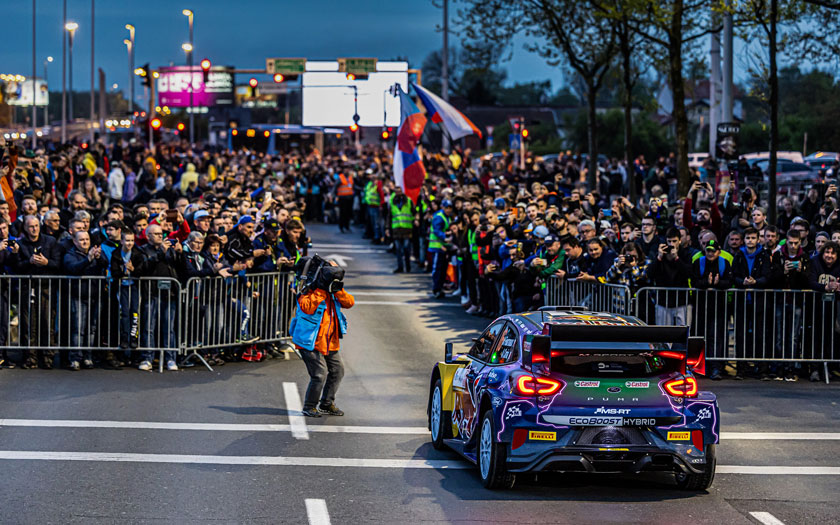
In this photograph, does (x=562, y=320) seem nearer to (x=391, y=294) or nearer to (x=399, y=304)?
(x=399, y=304)

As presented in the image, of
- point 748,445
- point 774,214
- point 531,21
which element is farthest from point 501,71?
point 748,445

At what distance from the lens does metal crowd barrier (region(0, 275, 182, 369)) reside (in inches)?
670

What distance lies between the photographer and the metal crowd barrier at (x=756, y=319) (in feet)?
55.5

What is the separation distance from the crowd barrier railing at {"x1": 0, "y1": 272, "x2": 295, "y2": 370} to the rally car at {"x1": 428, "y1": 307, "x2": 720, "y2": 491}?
7.43 m

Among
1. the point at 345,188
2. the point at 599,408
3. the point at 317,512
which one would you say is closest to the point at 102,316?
the point at 317,512

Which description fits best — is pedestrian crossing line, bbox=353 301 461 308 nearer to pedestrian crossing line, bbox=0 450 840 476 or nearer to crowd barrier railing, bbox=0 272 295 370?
crowd barrier railing, bbox=0 272 295 370

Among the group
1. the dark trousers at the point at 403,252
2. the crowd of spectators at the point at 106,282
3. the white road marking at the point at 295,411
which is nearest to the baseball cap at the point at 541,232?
the crowd of spectators at the point at 106,282

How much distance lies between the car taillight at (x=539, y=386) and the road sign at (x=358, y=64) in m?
52.2

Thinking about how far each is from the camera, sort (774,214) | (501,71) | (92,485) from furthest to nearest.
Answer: (501,71)
(774,214)
(92,485)

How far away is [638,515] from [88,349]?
934cm

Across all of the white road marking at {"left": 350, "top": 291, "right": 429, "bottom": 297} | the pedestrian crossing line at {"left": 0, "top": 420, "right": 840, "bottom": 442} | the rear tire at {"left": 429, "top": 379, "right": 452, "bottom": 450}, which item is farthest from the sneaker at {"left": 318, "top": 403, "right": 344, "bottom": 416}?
the white road marking at {"left": 350, "top": 291, "right": 429, "bottom": 297}

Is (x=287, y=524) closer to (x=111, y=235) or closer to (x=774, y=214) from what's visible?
(x=111, y=235)

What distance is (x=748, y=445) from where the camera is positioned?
42.3 ft

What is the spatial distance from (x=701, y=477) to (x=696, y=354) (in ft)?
3.37
